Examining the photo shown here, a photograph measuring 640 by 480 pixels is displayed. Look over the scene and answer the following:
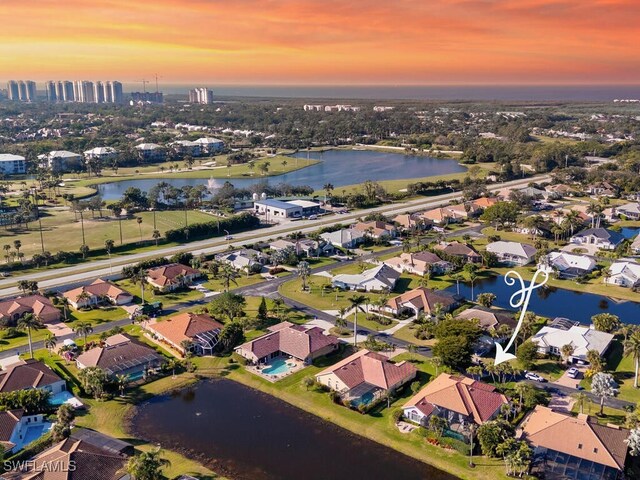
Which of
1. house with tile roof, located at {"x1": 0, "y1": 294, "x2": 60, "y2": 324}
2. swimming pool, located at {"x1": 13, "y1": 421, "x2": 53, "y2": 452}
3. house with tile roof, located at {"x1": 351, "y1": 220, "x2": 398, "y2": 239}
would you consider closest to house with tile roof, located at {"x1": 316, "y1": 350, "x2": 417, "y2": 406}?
swimming pool, located at {"x1": 13, "y1": 421, "x2": 53, "y2": 452}

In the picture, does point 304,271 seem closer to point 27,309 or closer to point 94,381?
point 94,381

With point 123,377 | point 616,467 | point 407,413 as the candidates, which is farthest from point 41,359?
point 616,467

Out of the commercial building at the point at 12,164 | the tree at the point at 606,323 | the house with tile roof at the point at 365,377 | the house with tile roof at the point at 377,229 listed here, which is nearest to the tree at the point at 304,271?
the house with tile roof at the point at 365,377

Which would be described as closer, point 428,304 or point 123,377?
point 123,377

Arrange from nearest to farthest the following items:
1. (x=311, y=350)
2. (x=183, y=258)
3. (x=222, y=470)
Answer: (x=222, y=470) < (x=311, y=350) < (x=183, y=258)

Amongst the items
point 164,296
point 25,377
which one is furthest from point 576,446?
point 164,296

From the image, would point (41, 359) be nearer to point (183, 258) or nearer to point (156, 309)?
point (156, 309)

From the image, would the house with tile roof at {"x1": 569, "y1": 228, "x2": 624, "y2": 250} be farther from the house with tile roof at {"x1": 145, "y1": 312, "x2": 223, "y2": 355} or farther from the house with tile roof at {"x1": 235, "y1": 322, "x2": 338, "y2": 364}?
the house with tile roof at {"x1": 145, "y1": 312, "x2": 223, "y2": 355}
